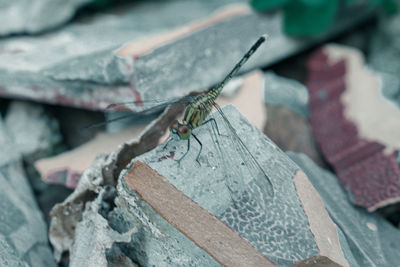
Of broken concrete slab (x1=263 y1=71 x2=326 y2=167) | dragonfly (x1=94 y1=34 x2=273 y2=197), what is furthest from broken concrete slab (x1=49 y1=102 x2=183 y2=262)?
broken concrete slab (x1=263 y1=71 x2=326 y2=167)

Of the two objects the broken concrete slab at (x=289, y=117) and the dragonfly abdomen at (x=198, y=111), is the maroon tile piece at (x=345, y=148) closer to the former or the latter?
the broken concrete slab at (x=289, y=117)

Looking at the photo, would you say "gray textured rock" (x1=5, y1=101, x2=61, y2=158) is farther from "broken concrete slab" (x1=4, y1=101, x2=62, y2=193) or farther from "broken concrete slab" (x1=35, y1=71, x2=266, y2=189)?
"broken concrete slab" (x1=35, y1=71, x2=266, y2=189)

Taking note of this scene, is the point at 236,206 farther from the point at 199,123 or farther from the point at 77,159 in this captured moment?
the point at 77,159

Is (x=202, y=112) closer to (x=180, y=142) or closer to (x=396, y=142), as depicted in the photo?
(x=180, y=142)

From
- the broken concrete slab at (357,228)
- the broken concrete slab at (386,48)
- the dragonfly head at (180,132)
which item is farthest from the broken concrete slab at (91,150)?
the broken concrete slab at (386,48)

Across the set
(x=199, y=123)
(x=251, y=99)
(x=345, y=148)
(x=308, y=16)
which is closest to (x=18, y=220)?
(x=199, y=123)

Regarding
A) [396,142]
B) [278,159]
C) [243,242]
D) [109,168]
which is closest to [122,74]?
[109,168]
